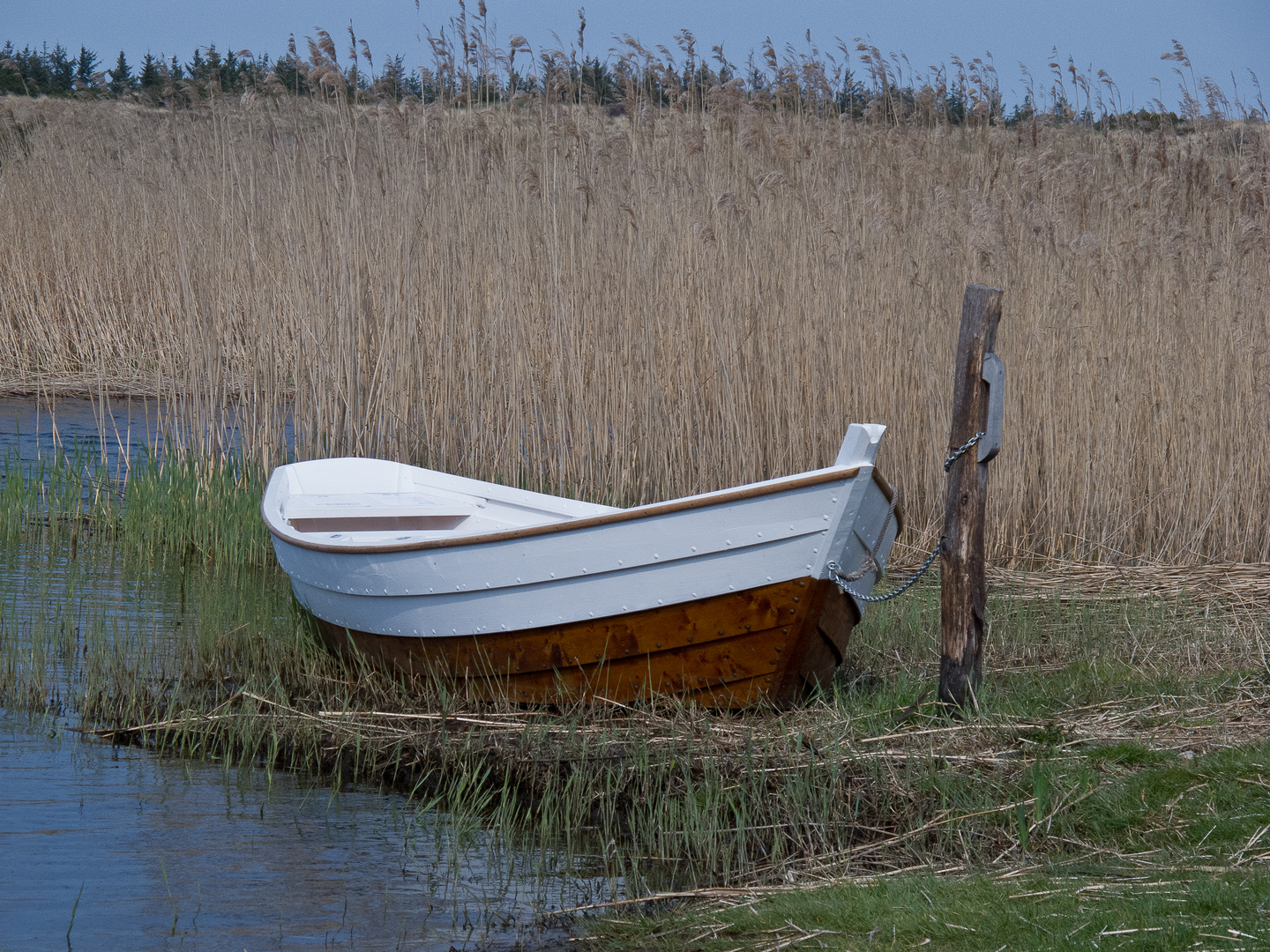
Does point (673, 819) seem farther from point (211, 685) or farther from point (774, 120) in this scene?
point (774, 120)

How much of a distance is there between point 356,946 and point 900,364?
4665mm

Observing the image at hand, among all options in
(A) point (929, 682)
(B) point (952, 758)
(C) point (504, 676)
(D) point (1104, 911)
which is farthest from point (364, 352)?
(D) point (1104, 911)

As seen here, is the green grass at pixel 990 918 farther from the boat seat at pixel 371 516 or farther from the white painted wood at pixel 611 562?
the boat seat at pixel 371 516

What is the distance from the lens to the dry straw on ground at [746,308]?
22.0 ft

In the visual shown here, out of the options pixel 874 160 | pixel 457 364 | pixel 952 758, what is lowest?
pixel 952 758

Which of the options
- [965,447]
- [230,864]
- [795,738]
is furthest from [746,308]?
[230,864]

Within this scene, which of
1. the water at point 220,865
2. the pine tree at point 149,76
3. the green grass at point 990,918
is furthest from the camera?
the pine tree at point 149,76

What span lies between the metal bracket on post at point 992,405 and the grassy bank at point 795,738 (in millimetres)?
829

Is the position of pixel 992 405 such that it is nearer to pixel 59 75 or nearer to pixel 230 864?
pixel 230 864

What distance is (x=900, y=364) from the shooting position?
6.75 m

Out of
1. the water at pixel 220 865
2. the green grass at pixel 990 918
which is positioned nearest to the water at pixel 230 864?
the water at pixel 220 865

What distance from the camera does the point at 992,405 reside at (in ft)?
13.1

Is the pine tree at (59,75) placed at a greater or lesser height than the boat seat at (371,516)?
greater

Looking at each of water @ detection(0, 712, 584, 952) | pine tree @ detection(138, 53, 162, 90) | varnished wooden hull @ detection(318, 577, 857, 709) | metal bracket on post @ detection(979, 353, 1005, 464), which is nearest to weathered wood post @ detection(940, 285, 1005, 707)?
metal bracket on post @ detection(979, 353, 1005, 464)
